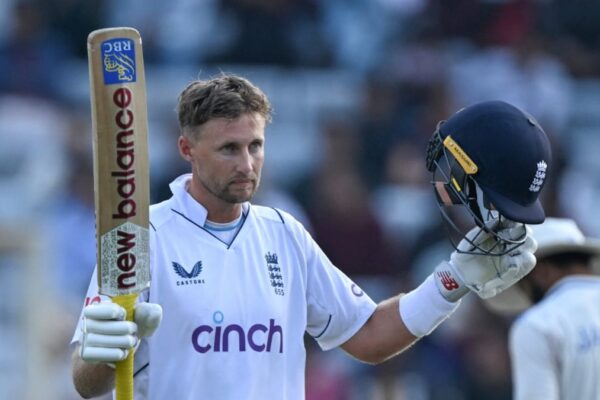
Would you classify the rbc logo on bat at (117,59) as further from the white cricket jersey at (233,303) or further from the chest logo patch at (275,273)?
the chest logo patch at (275,273)

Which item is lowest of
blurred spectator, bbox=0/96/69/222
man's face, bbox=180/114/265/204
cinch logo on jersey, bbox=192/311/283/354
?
cinch logo on jersey, bbox=192/311/283/354

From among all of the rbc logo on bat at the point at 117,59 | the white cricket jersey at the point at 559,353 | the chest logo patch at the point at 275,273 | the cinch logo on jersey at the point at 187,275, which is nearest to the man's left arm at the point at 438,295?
the chest logo patch at the point at 275,273

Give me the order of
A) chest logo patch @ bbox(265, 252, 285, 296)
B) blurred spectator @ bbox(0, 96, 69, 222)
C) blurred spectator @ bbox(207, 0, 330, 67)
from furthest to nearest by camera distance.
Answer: blurred spectator @ bbox(207, 0, 330, 67), blurred spectator @ bbox(0, 96, 69, 222), chest logo patch @ bbox(265, 252, 285, 296)

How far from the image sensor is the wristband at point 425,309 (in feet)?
15.6

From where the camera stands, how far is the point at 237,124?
4.63 metres

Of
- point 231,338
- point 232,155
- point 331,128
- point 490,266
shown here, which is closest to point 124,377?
point 231,338

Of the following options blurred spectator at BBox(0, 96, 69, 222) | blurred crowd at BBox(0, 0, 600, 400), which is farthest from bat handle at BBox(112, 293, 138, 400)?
blurred spectator at BBox(0, 96, 69, 222)

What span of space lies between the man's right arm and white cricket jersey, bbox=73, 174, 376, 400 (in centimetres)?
9

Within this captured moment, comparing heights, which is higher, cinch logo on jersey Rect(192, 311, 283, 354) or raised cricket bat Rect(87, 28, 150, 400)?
raised cricket bat Rect(87, 28, 150, 400)

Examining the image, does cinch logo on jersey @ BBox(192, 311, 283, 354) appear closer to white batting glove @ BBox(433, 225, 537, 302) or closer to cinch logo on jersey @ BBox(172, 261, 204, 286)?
cinch logo on jersey @ BBox(172, 261, 204, 286)

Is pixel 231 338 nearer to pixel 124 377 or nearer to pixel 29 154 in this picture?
pixel 124 377

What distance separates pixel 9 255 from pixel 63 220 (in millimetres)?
538

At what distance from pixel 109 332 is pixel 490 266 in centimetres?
125

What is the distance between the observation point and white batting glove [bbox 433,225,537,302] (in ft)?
14.9
